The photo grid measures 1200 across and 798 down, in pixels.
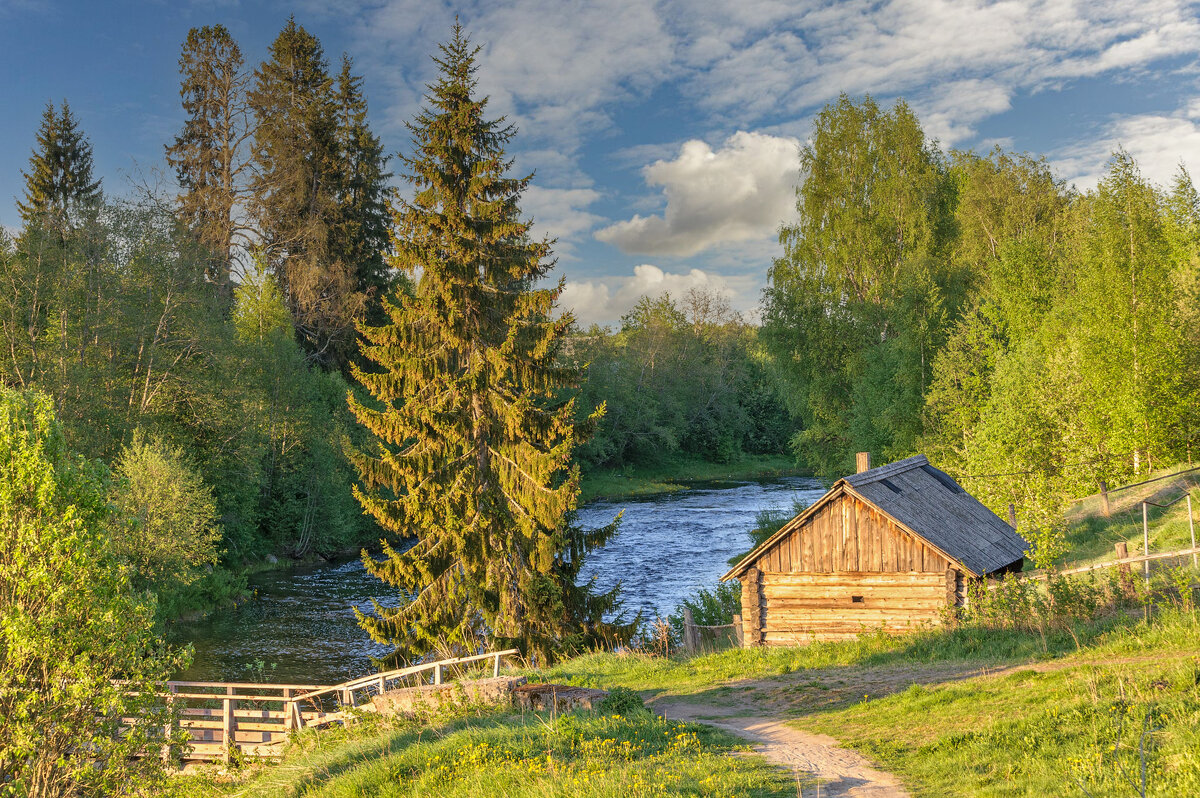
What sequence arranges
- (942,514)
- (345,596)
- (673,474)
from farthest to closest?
1. (673,474)
2. (345,596)
3. (942,514)

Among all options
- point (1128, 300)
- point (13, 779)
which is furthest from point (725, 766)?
point (1128, 300)

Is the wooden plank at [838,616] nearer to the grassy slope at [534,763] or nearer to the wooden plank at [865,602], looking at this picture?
the wooden plank at [865,602]

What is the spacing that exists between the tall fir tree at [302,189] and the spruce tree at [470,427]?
29845 millimetres

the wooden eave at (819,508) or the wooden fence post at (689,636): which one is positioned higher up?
the wooden eave at (819,508)

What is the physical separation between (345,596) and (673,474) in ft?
147

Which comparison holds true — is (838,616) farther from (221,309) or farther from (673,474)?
(673,474)

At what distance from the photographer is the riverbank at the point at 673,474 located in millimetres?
63406

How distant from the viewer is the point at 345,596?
3266 cm

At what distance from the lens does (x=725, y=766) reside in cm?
894

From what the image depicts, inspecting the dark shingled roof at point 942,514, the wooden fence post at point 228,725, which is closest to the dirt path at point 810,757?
the dark shingled roof at point 942,514

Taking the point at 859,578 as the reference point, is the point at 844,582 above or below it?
below

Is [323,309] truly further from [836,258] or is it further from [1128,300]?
[1128,300]

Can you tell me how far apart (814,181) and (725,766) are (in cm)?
3864

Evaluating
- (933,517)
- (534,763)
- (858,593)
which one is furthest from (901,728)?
(933,517)
